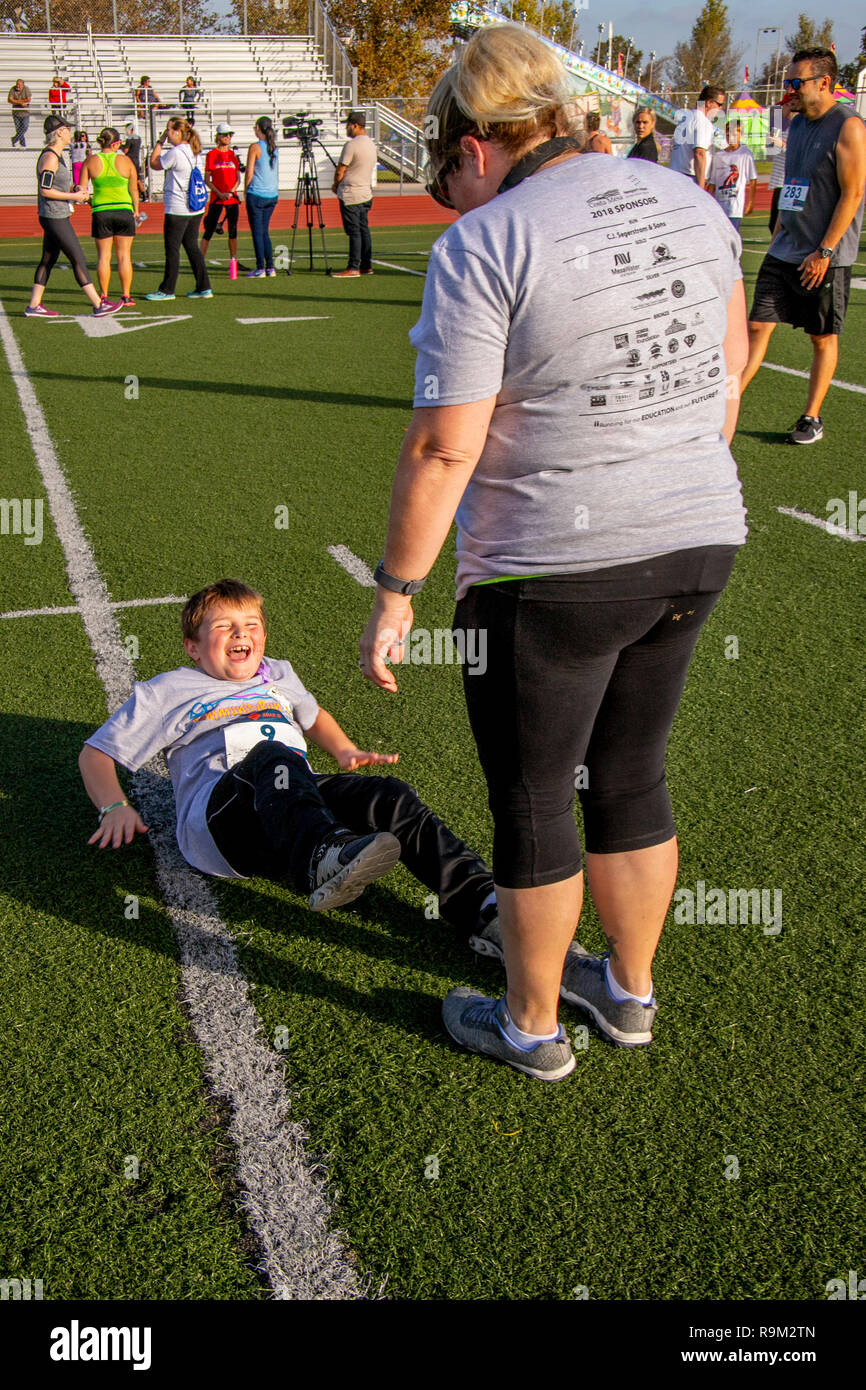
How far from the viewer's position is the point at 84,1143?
224cm

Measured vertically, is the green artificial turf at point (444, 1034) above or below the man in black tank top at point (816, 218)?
below

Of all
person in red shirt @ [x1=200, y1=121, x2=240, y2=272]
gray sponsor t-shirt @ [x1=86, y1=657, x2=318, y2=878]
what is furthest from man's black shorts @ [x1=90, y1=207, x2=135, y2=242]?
gray sponsor t-shirt @ [x1=86, y1=657, x2=318, y2=878]

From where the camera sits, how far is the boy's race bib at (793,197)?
6750 mm

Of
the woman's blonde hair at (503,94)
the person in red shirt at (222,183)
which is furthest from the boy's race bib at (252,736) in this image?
the person in red shirt at (222,183)

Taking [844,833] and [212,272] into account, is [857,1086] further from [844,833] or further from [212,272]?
[212,272]

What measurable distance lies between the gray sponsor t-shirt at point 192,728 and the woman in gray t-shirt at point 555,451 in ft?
3.62

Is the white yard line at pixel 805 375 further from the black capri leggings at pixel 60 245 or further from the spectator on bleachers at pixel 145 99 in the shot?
the spectator on bleachers at pixel 145 99

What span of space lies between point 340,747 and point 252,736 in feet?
1.00

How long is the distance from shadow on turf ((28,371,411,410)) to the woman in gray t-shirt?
6.96 meters

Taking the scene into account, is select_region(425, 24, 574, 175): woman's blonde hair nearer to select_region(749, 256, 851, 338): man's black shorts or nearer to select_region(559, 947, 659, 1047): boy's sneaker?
select_region(559, 947, 659, 1047): boy's sneaker

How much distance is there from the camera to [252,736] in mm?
3137

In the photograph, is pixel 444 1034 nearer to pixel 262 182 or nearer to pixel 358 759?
pixel 358 759

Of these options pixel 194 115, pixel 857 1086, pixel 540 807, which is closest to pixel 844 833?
pixel 857 1086

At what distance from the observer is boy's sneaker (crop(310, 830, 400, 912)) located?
2.52 meters
